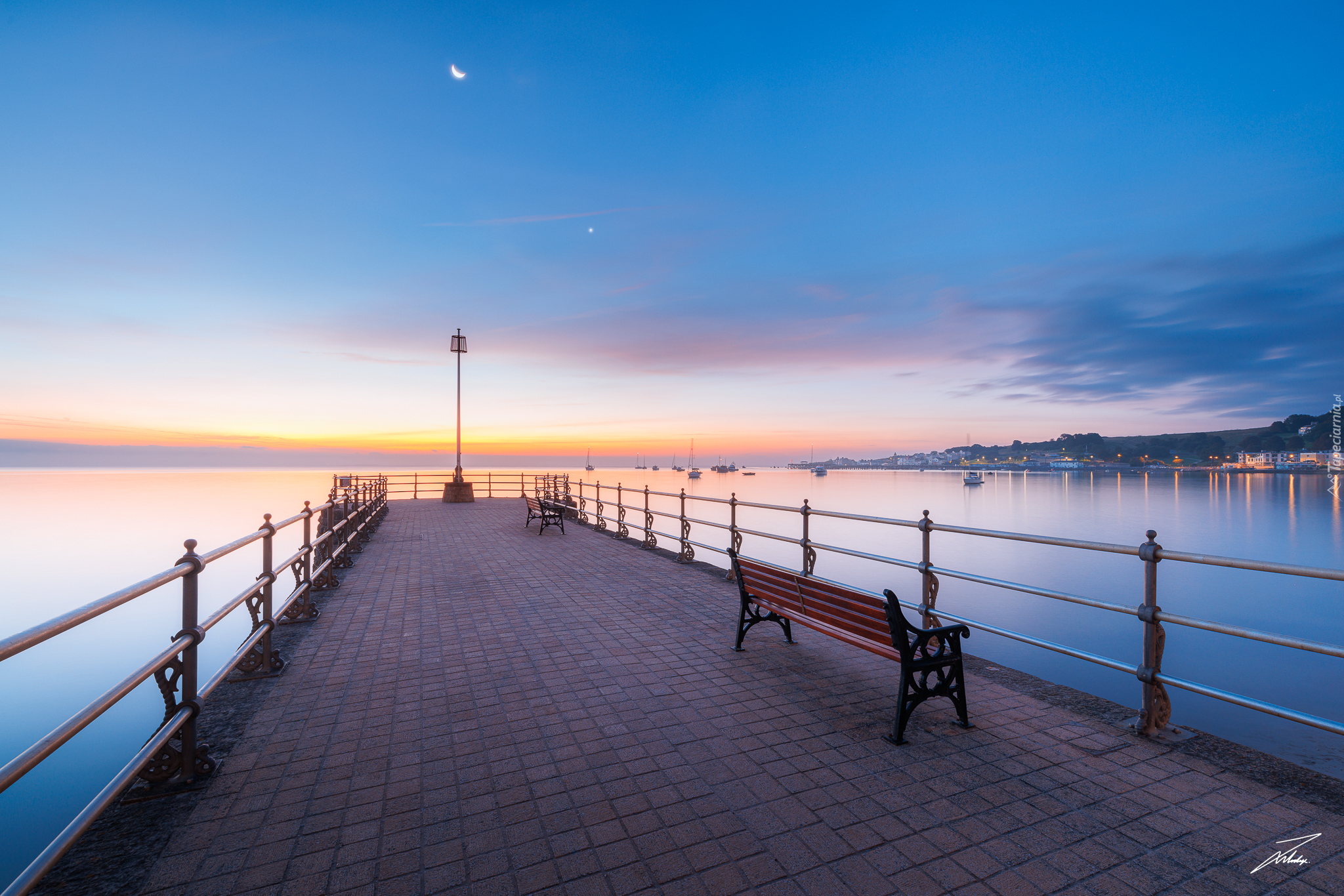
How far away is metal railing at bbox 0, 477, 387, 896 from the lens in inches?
80.9

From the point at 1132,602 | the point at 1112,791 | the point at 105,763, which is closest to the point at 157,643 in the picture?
the point at 105,763

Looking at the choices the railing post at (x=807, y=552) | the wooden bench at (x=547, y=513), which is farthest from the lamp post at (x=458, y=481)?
the railing post at (x=807, y=552)

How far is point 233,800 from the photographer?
10.7 ft

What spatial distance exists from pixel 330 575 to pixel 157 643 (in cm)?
1601

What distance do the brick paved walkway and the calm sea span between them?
221cm

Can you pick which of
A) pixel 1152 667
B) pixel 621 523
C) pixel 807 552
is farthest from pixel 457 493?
pixel 1152 667

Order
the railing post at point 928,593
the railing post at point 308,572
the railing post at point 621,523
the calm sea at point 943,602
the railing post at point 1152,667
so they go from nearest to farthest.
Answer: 1. the railing post at point 1152,667
2. the railing post at point 928,593
3. the railing post at point 308,572
4. the calm sea at point 943,602
5. the railing post at point 621,523

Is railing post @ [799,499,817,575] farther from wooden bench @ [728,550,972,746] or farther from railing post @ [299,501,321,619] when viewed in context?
railing post @ [299,501,321,619]

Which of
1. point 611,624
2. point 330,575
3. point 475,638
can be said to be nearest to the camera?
point 475,638

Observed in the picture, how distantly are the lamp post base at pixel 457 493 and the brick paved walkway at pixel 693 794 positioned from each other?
70.3 feet

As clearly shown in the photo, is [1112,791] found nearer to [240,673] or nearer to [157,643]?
[240,673]

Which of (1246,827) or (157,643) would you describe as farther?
(157,643)

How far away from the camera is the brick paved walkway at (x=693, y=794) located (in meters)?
2.69

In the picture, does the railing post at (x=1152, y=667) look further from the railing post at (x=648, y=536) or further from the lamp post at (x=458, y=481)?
the lamp post at (x=458, y=481)
